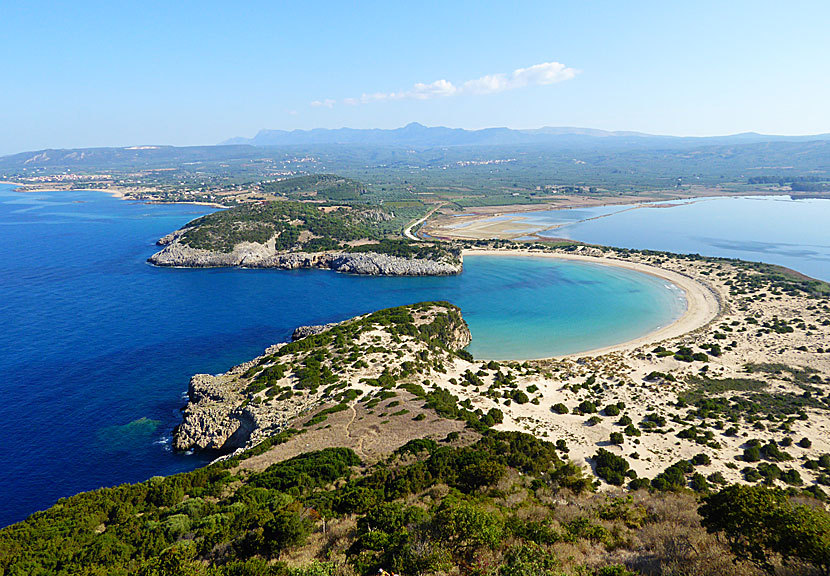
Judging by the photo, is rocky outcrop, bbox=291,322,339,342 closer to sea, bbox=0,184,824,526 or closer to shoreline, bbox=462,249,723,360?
sea, bbox=0,184,824,526

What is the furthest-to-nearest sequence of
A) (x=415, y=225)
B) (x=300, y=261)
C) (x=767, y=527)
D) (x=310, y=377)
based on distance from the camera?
1. (x=415, y=225)
2. (x=300, y=261)
3. (x=310, y=377)
4. (x=767, y=527)

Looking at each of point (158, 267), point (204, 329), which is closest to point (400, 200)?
point (158, 267)

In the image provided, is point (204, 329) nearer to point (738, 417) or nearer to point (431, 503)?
point (431, 503)

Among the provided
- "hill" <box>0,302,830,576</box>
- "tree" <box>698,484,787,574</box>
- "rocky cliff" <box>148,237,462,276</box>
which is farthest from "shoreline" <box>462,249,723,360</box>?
"tree" <box>698,484,787,574</box>

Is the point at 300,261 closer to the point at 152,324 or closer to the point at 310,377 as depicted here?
the point at 152,324

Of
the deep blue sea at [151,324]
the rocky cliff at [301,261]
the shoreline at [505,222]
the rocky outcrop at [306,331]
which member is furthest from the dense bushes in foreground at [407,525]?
the shoreline at [505,222]

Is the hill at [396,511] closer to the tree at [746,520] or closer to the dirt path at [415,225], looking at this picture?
the tree at [746,520]

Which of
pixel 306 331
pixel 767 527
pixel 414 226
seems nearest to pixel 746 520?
pixel 767 527

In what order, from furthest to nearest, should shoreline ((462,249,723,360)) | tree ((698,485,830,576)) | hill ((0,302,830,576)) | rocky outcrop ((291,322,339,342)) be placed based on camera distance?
rocky outcrop ((291,322,339,342)) → shoreline ((462,249,723,360)) → hill ((0,302,830,576)) → tree ((698,485,830,576))

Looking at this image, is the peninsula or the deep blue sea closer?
the peninsula
